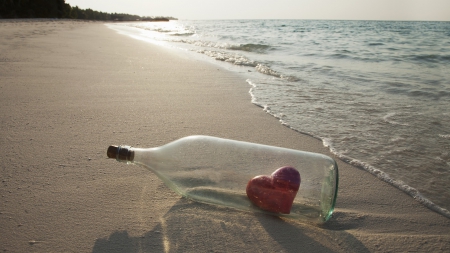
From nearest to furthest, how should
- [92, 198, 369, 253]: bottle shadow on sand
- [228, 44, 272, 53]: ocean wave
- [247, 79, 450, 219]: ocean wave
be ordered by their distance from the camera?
[92, 198, 369, 253]: bottle shadow on sand < [247, 79, 450, 219]: ocean wave < [228, 44, 272, 53]: ocean wave

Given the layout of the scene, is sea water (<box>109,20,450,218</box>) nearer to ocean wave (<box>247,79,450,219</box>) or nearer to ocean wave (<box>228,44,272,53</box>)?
ocean wave (<box>247,79,450,219</box>)

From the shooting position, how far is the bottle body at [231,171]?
1.24m

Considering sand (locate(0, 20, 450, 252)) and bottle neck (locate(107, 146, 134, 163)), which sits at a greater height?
bottle neck (locate(107, 146, 134, 163))

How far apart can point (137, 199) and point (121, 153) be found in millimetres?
231

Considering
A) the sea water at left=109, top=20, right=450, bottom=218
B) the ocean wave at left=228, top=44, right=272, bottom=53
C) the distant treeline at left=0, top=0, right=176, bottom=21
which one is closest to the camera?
the sea water at left=109, top=20, right=450, bottom=218

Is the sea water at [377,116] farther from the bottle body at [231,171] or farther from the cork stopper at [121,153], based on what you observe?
the cork stopper at [121,153]

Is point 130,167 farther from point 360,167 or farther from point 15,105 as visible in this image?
point 15,105

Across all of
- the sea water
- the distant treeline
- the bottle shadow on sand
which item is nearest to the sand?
the bottle shadow on sand

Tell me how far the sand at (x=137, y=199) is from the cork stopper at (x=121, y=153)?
20 centimetres

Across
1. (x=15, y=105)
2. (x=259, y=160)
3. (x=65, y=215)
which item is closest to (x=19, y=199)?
(x=65, y=215)

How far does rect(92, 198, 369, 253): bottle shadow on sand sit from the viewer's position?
3.43ft

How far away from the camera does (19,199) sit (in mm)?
1207

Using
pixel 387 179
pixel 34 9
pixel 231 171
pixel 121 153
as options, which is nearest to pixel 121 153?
pixel 121 153

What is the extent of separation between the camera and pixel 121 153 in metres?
1.17
